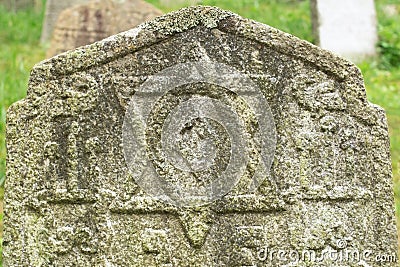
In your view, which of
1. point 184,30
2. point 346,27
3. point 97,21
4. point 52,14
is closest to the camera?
point 184,30

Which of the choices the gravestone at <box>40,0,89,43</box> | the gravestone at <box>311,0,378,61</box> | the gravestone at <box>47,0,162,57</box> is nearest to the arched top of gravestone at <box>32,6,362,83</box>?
the gravestone at <box>47,0,162,57</box>

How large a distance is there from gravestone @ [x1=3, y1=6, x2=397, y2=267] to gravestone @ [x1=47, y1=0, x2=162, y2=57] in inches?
134

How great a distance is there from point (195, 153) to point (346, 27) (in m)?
5.08

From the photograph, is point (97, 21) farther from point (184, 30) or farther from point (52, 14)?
point (184, 30)

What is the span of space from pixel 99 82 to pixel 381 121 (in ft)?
3.43

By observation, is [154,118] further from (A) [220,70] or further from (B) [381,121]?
(B) [381,121]

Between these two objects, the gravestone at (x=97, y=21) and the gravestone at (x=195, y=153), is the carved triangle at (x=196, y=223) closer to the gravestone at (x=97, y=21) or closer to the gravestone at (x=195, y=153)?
the gravestone at (x=195, y=153)

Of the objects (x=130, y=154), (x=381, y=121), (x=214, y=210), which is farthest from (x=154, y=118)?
(x=381, y=121)

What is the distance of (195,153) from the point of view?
2.93 m

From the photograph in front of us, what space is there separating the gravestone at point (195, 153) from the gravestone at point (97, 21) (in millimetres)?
3392

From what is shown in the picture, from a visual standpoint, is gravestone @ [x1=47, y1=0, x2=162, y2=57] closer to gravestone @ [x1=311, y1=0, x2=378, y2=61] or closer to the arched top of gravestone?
Result: gravestone @ [x1=311, y1=0, x2=378, y2=61]

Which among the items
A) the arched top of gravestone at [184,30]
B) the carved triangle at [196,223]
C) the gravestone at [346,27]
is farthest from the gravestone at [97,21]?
the carved triangle at [196,223]

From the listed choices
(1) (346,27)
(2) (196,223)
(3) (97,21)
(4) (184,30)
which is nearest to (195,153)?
(2) (196,223)

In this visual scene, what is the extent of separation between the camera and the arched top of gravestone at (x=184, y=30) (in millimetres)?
2881
